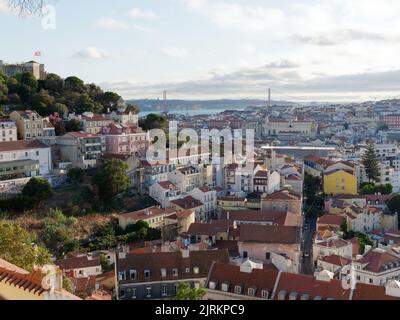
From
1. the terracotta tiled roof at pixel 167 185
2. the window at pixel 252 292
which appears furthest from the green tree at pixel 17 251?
the terracotta tiled roof at pixel 167 185

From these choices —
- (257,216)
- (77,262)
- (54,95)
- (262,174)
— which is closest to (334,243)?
(257,216)

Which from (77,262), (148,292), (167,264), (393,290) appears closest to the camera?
(393,290)

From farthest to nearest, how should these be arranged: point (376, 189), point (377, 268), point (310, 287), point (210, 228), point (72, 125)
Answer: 1. point (376, 189)
2. point (72, 125)
3. point (210, 228)
4. point (377, 268)
5. point (310, 287)

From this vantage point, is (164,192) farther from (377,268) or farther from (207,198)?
(377,268)

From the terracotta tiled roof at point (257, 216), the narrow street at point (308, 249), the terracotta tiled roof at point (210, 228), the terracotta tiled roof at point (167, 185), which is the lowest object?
the narrow street at point (308, 249)

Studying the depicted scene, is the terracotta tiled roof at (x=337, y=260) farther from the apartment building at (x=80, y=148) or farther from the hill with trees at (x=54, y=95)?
the hill with trees at (x=54, y=95)
